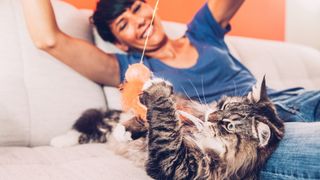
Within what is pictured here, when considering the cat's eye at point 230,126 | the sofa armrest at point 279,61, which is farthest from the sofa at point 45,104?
the sofa armrest at point 279,61

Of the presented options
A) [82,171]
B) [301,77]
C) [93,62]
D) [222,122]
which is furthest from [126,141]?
[301,77]

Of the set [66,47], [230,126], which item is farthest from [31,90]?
[230,126]

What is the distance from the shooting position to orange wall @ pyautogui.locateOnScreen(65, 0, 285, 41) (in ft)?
6.64

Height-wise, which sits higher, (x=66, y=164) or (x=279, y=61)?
(x=66, y=164)

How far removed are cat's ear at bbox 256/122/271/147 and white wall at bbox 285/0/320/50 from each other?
1.98m

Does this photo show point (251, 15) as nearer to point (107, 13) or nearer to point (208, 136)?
point (107, 13)

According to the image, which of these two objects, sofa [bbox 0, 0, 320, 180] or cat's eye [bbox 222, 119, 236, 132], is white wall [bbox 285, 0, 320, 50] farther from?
cat's eye [bbox 222, 119, 236, 132]

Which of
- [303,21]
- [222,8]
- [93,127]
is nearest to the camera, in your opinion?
[93,127]

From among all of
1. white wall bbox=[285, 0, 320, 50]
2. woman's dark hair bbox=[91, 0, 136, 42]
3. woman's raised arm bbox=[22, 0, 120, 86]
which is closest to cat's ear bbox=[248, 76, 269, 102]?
woman's raised arm bbox=[22, 0, 120, 86]

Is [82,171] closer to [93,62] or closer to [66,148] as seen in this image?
[66,148]

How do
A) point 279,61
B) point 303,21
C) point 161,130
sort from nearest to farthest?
point 161,130, point 279,61, point 303,21

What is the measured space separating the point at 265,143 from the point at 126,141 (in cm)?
36

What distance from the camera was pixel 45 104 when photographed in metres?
1.29

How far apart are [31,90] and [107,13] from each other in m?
0.42
